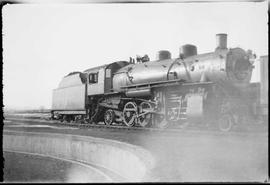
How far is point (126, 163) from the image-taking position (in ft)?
28.5

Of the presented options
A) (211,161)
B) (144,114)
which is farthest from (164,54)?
(211,161)

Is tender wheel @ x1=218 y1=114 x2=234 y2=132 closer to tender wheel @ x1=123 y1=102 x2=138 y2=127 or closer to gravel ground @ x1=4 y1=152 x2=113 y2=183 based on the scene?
tender wheel @ x1=123 y1=102 x2=138 y2=127

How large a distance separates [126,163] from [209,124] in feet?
11.7

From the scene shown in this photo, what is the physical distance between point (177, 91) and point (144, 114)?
1836mm

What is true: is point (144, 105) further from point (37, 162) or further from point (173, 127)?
point (37, 162)

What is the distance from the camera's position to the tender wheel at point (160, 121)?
492 inches

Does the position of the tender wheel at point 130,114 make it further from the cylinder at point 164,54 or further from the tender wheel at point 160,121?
the cylinder at point 164,54

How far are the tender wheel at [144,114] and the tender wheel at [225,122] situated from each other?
3266 mm

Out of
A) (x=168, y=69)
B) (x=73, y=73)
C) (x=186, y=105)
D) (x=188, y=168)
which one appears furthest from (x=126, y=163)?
(x=73, y=73)

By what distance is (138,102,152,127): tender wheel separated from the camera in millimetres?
13352

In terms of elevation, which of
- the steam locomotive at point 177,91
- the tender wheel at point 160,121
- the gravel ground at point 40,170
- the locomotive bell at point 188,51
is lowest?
the gravel ground at point 40,170

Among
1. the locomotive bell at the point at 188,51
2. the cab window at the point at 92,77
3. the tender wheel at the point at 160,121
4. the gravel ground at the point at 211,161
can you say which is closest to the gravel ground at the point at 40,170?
the tender wheel at the point at 160,121

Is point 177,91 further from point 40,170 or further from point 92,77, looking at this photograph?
point 92,77

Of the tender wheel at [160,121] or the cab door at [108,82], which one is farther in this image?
the cab door at [108,82]
